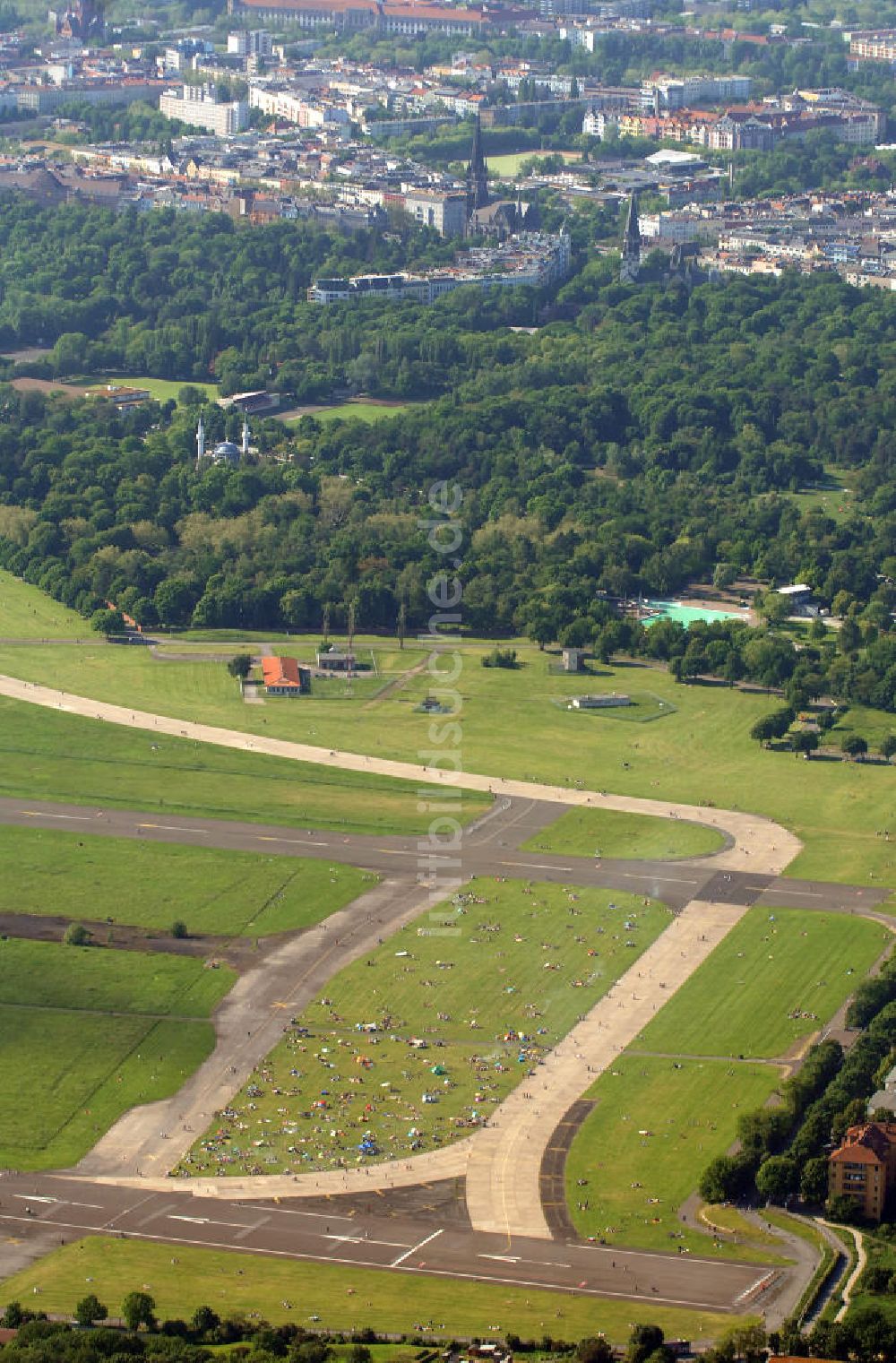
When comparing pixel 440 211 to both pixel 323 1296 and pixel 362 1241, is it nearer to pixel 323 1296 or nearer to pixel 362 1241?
pixel 362 1241

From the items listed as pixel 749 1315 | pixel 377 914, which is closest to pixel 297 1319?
pixel 749 1315

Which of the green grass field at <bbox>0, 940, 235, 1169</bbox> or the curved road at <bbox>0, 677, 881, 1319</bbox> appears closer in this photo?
the curved road at <bbox>0, 677, 881, 1319</bbox>

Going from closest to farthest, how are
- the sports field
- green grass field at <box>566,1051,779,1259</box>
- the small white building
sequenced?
green grass field at <box>566,1051,779,1259</box>
the small white building
the sports field

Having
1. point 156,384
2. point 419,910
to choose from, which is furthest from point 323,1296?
point 156,384

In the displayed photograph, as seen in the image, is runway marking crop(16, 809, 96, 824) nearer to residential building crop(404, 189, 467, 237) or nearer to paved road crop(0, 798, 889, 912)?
paved road crop(0, 798, 889, 912)

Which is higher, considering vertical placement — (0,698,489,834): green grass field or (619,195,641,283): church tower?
(619,195,641,283): church tower

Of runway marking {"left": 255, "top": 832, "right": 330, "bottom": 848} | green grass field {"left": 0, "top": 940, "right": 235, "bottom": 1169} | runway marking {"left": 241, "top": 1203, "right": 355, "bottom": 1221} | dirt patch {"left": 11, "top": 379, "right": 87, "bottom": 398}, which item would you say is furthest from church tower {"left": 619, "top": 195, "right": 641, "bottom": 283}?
runway marking {"left": 241, "top": 1203, "right": 355, "bottom": 1221}
